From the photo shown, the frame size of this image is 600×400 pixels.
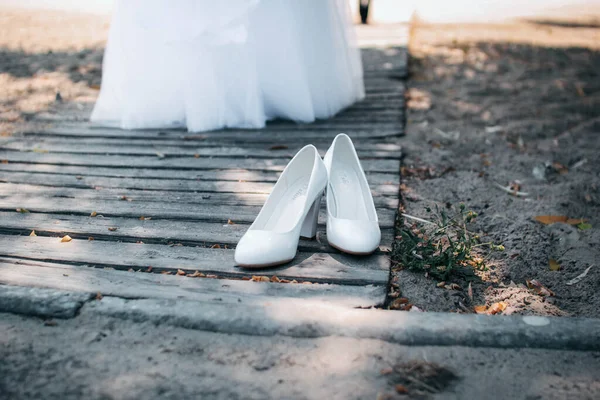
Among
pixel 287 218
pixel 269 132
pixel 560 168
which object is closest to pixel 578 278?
pixel 287 218

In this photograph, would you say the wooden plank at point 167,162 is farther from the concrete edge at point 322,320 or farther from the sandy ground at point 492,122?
the concrete edge at point 322,320

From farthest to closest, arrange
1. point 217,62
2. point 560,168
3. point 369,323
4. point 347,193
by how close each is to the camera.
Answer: point 217,62 < point 560,168 < point 347,193 < point 369,323

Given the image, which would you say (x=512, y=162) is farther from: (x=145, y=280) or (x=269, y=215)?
(x=145, y=280)

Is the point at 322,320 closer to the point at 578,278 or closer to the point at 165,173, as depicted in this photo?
the point at 578,278

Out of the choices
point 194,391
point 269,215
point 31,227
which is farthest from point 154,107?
point 194,391

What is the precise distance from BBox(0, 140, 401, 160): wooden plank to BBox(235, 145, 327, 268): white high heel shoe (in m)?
0.75

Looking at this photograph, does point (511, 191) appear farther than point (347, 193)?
Yes

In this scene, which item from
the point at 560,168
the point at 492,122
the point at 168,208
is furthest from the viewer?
the point at 492,122

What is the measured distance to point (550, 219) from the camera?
92.4 inches

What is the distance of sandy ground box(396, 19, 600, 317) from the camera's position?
6.18 ft

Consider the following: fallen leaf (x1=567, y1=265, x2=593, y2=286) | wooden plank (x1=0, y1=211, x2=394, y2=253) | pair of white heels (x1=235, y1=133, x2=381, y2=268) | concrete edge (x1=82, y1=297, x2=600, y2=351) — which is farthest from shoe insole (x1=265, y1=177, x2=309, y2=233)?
fallen leaf (x1=567, y1=265, x2=593, y2=286)

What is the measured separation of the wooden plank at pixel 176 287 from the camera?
168 centimetres

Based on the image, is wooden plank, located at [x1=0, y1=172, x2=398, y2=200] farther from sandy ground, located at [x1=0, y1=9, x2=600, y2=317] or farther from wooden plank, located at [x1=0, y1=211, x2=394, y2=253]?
sandy ground, located at [x1=0, y1=9, x2=600, y2=317]

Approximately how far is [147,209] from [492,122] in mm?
2516
